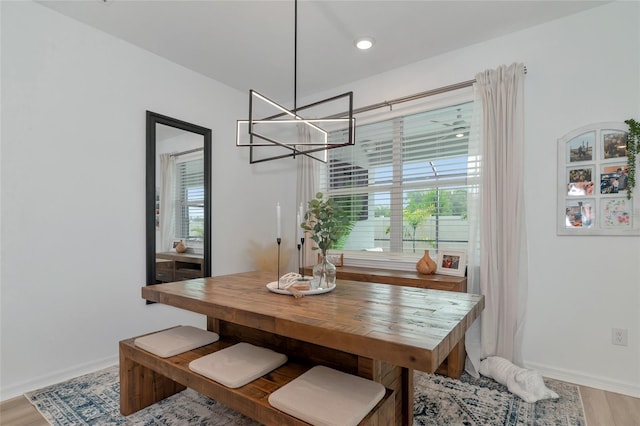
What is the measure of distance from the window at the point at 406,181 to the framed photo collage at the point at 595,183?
0.72 m

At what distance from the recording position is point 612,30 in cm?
238

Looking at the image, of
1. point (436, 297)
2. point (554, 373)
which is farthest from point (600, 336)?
point (436, 297)

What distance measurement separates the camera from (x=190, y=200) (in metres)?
3.39

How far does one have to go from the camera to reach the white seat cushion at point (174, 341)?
184 centimetres

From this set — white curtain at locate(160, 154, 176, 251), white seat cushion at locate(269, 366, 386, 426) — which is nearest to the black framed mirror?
white curtain at locate(160, 154, 176, 251)

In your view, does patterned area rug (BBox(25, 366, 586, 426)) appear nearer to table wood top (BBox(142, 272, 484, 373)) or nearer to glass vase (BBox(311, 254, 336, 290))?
table wood top (BBox(142, 272, 484, 373))

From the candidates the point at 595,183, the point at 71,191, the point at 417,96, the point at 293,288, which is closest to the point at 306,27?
the point at 417,96

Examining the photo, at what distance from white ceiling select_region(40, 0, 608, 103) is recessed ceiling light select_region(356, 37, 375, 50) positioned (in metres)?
0.05

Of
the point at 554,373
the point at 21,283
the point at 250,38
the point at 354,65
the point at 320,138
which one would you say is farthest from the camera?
the point at 320,138

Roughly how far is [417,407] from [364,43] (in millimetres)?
2829

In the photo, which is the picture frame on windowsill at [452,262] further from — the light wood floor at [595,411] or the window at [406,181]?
the light wood floor at [595,411]

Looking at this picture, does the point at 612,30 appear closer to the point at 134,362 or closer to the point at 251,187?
the point at 251,187

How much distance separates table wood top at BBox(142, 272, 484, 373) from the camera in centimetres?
116

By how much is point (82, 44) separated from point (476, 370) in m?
4.01
